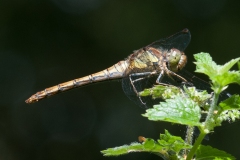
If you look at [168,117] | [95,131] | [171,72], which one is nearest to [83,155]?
[95,131]

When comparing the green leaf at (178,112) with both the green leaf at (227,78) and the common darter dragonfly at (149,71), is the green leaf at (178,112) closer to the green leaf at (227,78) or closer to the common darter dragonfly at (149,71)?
the green leaf at (227,78)

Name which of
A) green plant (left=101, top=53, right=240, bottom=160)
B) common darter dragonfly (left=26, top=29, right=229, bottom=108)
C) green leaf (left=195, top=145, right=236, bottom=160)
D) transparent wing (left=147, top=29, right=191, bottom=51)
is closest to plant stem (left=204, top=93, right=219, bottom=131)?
green plant (left=101, top=53, right=240, bottom=160)

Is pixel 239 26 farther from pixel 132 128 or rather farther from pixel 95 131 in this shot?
pixel 95 131

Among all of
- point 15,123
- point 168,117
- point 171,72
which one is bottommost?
point 168,117

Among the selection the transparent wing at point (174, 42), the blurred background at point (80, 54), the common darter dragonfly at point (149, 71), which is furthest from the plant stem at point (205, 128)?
the blurred background at point (80, 54)

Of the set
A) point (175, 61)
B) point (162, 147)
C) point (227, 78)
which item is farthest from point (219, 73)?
point (175, 61)

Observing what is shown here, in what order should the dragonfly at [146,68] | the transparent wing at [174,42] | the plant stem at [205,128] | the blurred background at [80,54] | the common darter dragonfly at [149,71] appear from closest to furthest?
the plant stem at [205,128] < the common darter dragonfly at [149,71] < the dragonfly at [146,68] < the transparent wing at [174,42] < the blurred background at [80,54]
